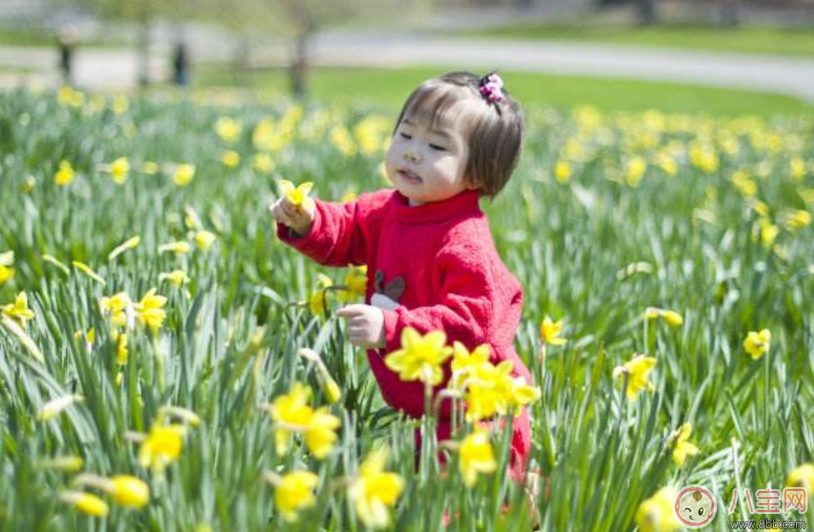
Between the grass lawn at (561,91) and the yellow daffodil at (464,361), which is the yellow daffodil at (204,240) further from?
the grass lawn at (561,91)

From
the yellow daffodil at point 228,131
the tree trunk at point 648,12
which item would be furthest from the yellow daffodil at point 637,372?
Answer: the tree trunk at point 648,12

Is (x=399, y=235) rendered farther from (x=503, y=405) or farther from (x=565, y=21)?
(x=565, y=21)

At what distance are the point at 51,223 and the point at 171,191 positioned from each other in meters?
0.63

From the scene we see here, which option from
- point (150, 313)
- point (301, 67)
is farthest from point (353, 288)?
point (301, 67)

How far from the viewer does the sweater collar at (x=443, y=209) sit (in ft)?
6.69

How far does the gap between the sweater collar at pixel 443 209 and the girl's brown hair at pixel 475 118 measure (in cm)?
3

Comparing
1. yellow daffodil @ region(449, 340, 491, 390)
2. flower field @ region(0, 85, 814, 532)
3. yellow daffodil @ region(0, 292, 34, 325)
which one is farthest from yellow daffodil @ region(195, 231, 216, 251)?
yellow daffodil @ region(449, 340, 491, 390)

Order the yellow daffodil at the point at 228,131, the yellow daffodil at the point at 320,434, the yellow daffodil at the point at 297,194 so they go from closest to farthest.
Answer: the yellow daffodil at the point at 320,434
the yellow daffodil at the point at 297,194
the yellow daffodil at the point at 228,131

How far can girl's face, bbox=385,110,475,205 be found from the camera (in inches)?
78.6

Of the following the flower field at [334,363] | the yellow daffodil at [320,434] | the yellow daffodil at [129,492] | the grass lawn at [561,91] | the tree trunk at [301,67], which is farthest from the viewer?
the tree trunk at [301,67]

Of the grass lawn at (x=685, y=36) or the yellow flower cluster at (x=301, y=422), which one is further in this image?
the grass lawn at (x=685, y=36)

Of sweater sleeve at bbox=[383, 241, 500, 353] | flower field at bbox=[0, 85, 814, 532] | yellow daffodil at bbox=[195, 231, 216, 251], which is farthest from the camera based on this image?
yellow daffodil at bbox=[195, 231, 216, 251]

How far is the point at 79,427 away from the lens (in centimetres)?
146

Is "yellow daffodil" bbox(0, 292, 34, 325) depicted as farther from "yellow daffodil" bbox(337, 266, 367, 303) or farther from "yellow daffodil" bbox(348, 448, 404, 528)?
"yellow daffodil" bbox(348, 448, 404, 528)
